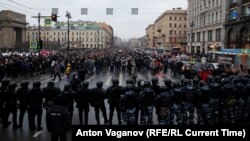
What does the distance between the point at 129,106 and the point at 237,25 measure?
45.9m

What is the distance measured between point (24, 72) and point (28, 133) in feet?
66.9

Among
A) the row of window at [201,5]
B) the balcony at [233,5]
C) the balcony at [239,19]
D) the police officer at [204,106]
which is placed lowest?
the police officer at [204,106]

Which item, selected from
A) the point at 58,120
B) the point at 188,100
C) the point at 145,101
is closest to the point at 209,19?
the point at 188,100

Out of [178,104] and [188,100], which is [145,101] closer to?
[178,104]

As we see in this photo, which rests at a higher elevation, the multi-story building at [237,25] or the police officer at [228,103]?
the multi-story building at [237,25]

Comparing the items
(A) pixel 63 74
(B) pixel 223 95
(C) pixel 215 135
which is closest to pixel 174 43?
(A) pixel 63 74

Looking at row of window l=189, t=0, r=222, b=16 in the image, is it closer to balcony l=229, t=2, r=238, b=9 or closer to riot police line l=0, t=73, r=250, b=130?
balcony l=229, t=2, r=238, b=9

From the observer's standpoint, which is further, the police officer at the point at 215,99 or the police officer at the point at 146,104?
the police officer at the point at 215,99

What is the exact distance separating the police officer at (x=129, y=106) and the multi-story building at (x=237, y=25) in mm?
39811

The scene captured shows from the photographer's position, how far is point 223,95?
12.0 m

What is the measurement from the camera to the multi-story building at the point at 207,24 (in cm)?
6144

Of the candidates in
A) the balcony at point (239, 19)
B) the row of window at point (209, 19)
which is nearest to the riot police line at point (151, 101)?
the balcony at point (239, 19)

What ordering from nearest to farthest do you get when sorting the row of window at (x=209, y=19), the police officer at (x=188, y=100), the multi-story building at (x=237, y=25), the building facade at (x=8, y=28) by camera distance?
the police officer at (x=188, y=100), the multi-story building at (x=237, y=25), the row of window at (x=209, y=19), the building facade at (x=8, y=28)

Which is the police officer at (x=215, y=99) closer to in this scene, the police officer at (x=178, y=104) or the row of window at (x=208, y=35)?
→ the police officer at (x=178, y=104)
